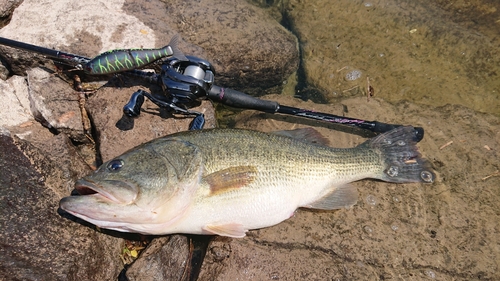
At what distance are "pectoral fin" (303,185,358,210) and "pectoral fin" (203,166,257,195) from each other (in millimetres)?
825

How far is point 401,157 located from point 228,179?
6.77ft

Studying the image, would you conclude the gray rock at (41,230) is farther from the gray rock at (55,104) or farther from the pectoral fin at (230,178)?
the pectoral fin at (230,178)

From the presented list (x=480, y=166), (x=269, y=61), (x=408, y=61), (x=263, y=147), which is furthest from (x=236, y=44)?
(x=480, y=166)

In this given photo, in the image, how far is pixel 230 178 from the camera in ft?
Result: 10.5

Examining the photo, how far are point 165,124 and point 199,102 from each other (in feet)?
1.69

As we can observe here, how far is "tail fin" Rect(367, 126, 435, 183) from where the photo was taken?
12.8 ft

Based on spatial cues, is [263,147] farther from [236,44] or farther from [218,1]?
[218,1]

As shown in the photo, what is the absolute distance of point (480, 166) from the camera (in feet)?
14.1

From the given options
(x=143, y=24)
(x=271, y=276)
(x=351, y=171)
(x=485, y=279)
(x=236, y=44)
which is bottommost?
(x=485, y=279)

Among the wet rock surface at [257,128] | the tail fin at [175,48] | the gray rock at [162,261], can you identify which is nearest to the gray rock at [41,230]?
the wet rock surface at [257,128]

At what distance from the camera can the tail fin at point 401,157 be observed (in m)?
3.89

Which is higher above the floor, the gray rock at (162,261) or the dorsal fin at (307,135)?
the dorsal fin at (307,135)

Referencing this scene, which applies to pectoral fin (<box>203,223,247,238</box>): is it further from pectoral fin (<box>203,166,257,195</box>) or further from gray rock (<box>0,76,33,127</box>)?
gray rock (<box>0,76,33,127</box>)

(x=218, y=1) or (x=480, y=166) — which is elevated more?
(x=218, y=1)
